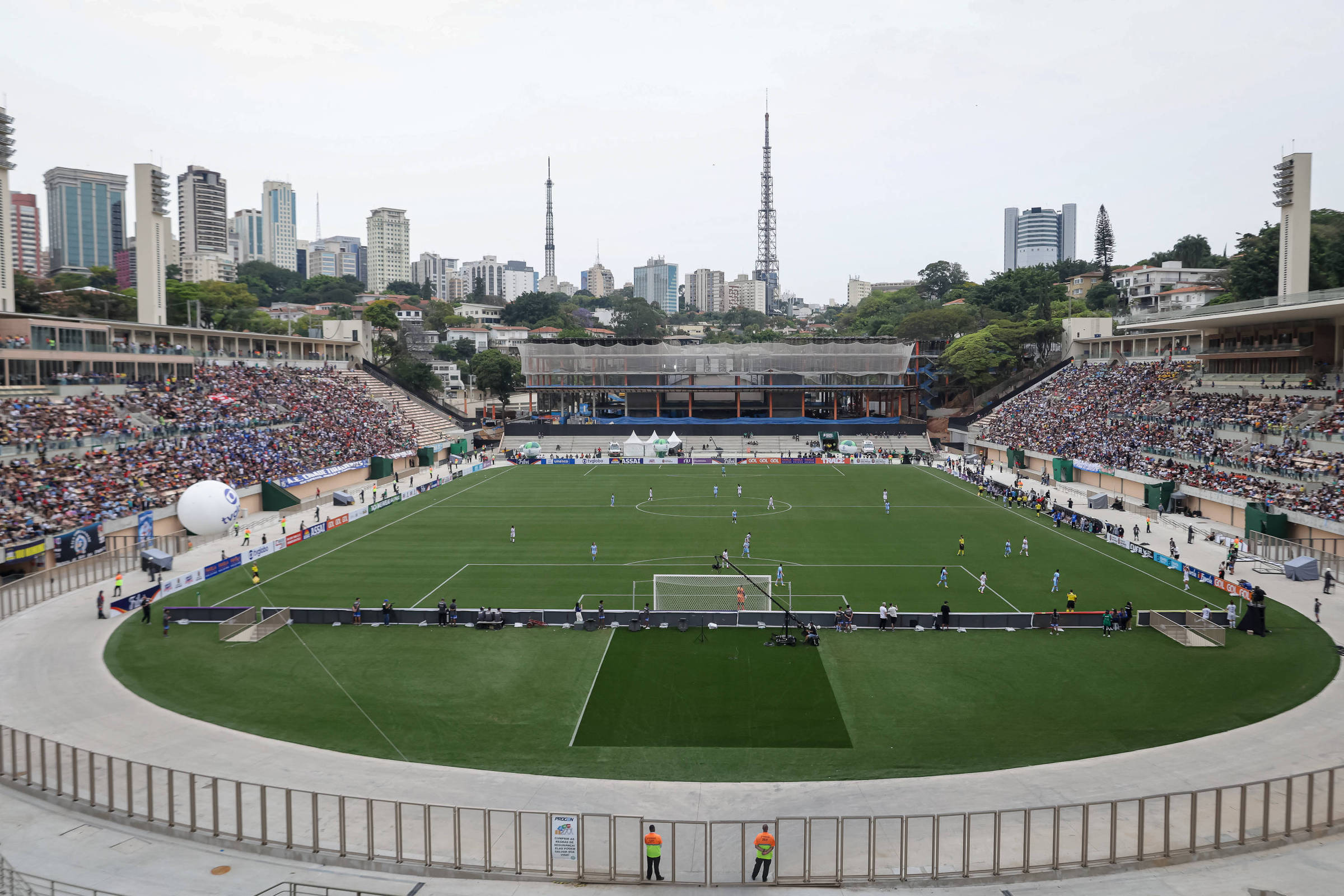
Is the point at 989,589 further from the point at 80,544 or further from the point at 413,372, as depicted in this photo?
the point at 413,372

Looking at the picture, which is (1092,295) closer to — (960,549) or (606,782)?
(960,549)

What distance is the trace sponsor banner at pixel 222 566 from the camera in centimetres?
3584

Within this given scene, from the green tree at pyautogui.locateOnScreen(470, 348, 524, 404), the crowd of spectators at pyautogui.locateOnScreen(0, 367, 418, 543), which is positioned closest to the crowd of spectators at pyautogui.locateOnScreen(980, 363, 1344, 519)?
the crowd of spectators at pyautogui.locateOnScreen(0, 367, 418, 543)

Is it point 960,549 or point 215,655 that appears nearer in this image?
point 215,655

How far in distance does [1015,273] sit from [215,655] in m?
119

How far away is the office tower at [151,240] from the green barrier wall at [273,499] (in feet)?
78.7

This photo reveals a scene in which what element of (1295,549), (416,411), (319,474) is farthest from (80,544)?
(416,411)

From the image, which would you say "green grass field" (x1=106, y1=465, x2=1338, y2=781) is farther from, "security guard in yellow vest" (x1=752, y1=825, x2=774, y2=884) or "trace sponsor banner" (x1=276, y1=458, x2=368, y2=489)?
"trace sponsor banner" (x1=276, y1=458, x2=368, y2=489)

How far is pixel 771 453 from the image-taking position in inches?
3484

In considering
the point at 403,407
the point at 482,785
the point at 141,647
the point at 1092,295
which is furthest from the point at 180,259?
the point at 482,785

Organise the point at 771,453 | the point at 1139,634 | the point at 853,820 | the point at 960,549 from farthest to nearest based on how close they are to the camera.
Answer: the point at 771,453 → the point at 960,549 → the point at 1139,634 → the point at 853,820

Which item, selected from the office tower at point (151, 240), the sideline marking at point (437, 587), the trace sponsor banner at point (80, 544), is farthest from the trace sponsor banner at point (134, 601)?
the office tower at point (151, 240)

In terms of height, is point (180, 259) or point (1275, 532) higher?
point (180, 259)

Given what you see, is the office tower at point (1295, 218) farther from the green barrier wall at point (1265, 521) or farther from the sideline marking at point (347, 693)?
the sideline marking at point (347, 693)
